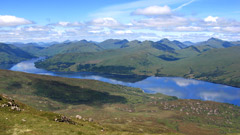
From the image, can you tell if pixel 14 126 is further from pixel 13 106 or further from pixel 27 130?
pixel 13 106

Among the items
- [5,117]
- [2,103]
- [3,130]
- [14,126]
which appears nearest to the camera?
[3,130]

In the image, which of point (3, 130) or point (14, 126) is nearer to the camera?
point (3, 130)

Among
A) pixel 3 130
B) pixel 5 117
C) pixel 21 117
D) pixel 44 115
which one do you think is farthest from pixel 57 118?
pixel 3 130

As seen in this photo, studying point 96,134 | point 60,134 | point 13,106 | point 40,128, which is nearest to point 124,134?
point 96,134

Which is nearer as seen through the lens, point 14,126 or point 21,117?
point 14,126

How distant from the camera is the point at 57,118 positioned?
265 ft

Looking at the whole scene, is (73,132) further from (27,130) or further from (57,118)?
(57,118)

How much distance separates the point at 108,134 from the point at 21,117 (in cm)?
3158

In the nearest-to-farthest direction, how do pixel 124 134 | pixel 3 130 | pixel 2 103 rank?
pixel 3 130, pixel 124 134, pixel 2 103

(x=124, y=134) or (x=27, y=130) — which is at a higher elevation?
(x=27, y=130)

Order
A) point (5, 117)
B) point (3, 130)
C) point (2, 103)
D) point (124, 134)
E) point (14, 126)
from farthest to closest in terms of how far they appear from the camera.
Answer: point (2, 103) < point (124, 134) < point (5, 117) < point (14, 126) < point (3, 130)

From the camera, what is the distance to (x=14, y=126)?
201 feet

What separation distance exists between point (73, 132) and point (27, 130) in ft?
45.1

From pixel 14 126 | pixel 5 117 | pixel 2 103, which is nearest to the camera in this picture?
pixel 14 126
